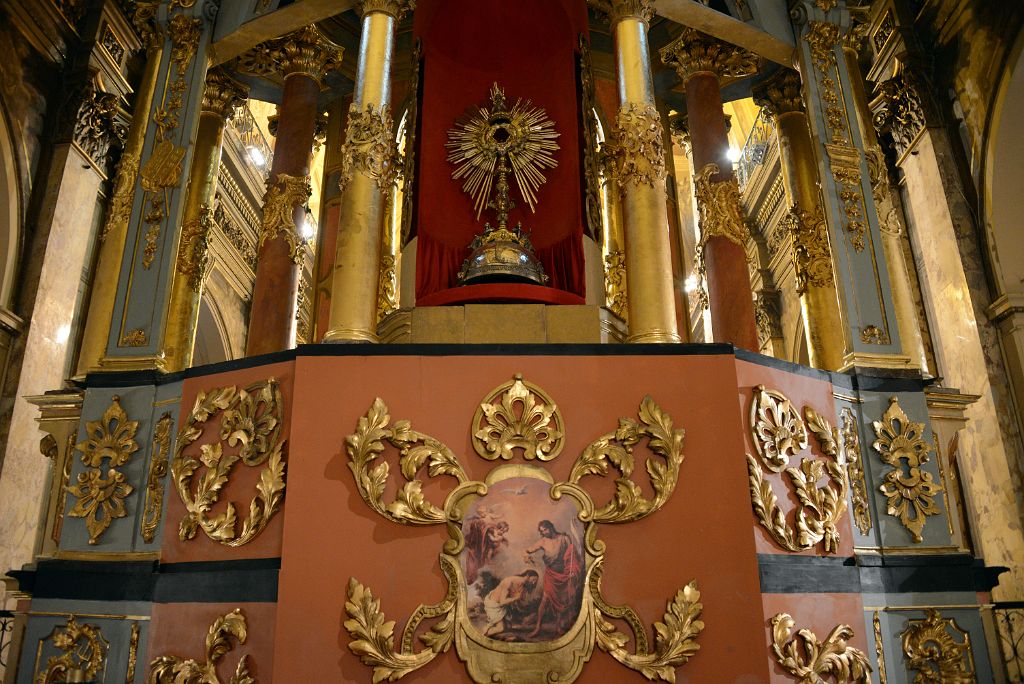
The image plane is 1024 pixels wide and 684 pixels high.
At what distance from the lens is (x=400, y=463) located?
15.6ft

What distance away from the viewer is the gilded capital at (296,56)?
9.25 metres

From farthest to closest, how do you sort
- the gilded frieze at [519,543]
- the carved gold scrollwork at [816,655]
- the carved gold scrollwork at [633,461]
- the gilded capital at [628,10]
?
the gilded capital at [628,10] < the carved gold scrollwork at [633,461] < the carved gold scrollwork at [816,655] < the gilded frieze at [519,543]

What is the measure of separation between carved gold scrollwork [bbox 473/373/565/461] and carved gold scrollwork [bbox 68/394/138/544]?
251cm

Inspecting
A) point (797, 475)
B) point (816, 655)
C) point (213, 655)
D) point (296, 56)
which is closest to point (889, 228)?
point (797, 475)

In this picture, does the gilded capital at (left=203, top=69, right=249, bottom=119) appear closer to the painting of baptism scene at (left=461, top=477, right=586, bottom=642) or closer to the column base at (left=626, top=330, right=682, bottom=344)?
the column base at (left=626, top=330, right=682, bottom=344)

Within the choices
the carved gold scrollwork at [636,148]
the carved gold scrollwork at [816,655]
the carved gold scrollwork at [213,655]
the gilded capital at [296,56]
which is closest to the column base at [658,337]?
the carved gold scrollwork at [636,148]

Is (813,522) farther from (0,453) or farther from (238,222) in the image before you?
(238,222)

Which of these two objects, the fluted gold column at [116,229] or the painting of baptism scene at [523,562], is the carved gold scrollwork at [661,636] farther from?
the fluted gold column at [116,229]

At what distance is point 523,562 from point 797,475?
5.97 feet

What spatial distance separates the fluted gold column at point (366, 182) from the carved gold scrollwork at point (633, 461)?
189 centimetres

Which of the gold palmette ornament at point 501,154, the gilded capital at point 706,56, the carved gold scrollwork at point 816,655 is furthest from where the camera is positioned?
the gilded capital at point 706,56

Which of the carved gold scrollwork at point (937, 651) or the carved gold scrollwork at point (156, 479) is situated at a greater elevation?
the carved gold scrollwork at point (156, 479)

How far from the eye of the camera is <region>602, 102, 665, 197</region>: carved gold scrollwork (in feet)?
20.6

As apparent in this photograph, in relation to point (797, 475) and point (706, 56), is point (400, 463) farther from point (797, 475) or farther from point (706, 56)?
point (706, 56)
